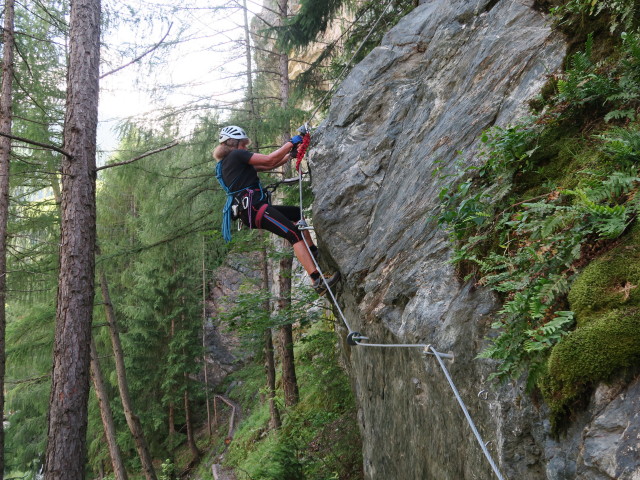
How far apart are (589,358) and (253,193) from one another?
15.2 ft

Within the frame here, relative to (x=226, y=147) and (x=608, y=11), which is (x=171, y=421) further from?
(x=608, y=11)

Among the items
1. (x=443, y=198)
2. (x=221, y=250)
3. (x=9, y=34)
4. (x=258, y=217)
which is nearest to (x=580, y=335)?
(x=443, y=198)

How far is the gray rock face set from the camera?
226cm

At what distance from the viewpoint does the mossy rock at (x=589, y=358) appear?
1.84 meters

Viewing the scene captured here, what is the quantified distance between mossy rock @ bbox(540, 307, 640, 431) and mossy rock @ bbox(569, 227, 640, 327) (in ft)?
0.22

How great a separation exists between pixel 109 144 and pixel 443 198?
40.5 feet

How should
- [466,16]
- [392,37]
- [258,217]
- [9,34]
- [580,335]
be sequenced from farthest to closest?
1. [9,34]
2. [392,37]
3. [258,217]
4. [466,16]
5. [580,335]

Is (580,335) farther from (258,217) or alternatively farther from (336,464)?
(336,464)

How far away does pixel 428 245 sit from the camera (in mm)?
3797

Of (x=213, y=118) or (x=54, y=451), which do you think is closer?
(x=54, y=451)

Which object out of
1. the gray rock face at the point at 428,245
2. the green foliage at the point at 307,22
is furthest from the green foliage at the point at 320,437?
the green foliage at the point at 307,22

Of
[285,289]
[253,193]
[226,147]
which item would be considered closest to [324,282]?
[253,193]

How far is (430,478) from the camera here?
124 inches

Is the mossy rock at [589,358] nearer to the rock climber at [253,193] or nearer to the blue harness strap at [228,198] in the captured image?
the rock climber at [253,193]
